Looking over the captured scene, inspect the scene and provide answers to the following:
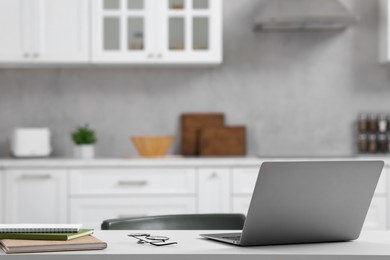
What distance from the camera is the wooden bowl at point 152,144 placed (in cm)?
455

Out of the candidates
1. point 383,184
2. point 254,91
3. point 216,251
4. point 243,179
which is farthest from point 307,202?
point 254,91

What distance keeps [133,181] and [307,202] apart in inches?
102

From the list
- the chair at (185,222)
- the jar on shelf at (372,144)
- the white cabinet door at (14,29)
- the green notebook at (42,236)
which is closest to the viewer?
the green notebook at (42,236)

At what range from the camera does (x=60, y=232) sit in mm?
1775

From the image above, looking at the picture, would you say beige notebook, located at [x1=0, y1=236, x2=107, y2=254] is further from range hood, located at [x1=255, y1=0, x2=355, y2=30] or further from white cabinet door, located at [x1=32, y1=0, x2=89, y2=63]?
range hood, located at [x1=255, y1=0, x2=355, y2=30]

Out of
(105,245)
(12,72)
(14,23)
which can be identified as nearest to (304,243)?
(105,245)

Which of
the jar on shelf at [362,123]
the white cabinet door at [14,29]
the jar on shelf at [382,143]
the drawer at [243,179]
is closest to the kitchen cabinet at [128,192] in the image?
the drawer at [243,179]

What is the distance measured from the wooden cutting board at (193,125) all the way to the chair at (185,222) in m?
2.32

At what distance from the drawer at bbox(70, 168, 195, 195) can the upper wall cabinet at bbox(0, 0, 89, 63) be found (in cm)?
75

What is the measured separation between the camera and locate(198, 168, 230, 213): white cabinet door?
429cm

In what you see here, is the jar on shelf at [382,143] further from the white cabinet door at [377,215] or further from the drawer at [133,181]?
the drawer at [133,181]

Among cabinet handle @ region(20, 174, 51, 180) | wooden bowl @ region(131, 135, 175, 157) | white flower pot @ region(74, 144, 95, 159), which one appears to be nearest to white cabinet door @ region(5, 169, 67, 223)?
cabinet handle @ region(20, 174, 51, 180)

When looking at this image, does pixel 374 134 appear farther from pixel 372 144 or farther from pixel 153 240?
pixel 153 240

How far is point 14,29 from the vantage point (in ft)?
14.7
